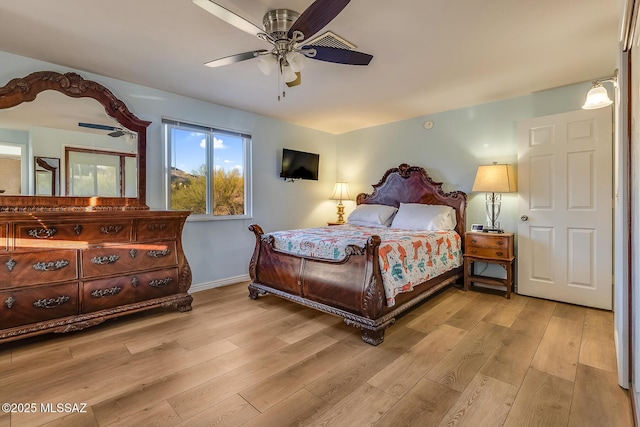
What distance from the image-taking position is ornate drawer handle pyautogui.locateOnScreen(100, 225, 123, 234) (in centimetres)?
258

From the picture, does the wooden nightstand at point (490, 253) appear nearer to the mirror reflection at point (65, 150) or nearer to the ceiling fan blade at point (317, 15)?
the ceiling fan blade at point (317, 15)

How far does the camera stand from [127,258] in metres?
2.69

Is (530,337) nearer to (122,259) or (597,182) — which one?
(597,182)

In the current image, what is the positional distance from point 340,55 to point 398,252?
163 centimetres

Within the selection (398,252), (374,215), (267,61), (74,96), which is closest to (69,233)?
(74,96)

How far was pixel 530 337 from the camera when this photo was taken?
2385 millimetres

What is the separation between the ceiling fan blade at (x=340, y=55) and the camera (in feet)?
6.62

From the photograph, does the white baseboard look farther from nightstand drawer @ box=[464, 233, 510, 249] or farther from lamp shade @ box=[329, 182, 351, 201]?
nightstand drawer @ box=[464, 233, 510, 249]

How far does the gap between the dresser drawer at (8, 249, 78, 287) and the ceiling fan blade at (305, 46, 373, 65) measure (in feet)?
8.29

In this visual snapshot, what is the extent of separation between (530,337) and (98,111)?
14.9 feet

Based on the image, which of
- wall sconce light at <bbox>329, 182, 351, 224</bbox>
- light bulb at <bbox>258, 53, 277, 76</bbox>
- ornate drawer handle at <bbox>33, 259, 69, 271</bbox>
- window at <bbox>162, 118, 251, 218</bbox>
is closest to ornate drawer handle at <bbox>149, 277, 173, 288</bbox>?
ornate drawer handle at <bbox>33, 259, 69, 271</bbox>

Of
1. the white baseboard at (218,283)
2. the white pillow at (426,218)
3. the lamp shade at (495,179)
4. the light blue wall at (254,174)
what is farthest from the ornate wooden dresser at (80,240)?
the lamp shade at (495,179)

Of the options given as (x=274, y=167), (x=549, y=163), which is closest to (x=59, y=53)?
(x=274, y=167)

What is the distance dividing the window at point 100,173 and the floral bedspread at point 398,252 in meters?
1.68
